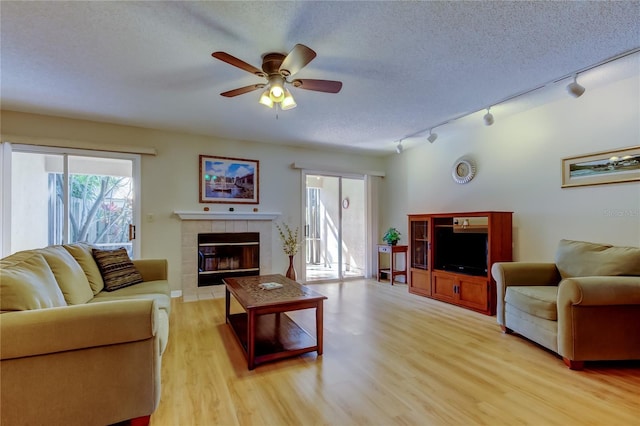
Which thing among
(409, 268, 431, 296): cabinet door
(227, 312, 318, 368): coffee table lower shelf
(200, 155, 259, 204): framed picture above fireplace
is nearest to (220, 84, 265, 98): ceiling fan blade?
(227, 312, 318, 368): coffee table lower shelf

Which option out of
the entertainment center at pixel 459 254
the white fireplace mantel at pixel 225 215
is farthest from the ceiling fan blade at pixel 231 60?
the entertainment center at pixel 459 254

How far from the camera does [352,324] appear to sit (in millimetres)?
3268

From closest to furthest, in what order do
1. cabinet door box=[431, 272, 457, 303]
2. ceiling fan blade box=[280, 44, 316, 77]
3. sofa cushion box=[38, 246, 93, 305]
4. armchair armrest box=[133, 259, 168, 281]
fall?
ceiling fan blade box=[280, 44, 316, 77] → sofa cushion box=[38, 246, 93, 305] → armchair armrest box=[133, 259, 168, 281] → cabinet door box=[431, 272, 457, 303]

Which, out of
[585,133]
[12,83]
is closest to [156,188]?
[12,83]

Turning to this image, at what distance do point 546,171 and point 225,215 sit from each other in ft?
14.4

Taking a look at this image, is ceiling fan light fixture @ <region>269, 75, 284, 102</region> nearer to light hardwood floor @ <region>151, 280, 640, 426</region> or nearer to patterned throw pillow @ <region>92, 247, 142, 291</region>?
light hardwood floor @ <region>151, 280, 640, 426</region>

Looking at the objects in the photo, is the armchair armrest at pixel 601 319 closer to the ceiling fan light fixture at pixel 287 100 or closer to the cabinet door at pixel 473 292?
the cabinet door at pixel 473 292

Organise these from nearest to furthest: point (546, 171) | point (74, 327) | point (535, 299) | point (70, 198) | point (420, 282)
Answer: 1. point (74, 327)
2. point (535, 299)
3. point (546, 171)
4. point (70, 198)
5. point (420, 282)

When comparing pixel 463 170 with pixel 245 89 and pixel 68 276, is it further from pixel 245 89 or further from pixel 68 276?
pixel 68 276

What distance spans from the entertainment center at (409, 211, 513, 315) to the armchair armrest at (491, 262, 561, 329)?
1.85ft

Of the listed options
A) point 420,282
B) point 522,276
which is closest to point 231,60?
point 522,276

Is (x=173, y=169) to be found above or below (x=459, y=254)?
above

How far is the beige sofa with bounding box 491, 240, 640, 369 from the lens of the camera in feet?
7.32

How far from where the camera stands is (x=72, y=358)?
1.47 metres
